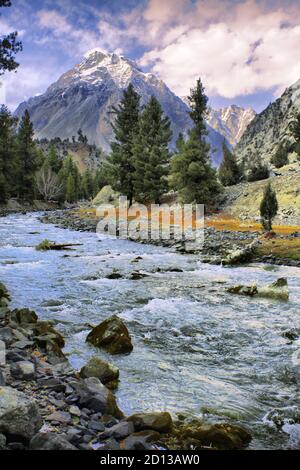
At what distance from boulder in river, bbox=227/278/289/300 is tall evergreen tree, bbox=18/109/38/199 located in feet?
211

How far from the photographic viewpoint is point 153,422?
521cm

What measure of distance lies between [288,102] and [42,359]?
187373 mm

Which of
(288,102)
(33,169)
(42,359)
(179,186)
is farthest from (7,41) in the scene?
(288,102)

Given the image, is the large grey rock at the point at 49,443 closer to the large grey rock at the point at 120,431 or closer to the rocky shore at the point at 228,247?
the large grey rock at the point at 120,431

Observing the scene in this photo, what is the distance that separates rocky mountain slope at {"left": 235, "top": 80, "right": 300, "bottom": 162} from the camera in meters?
158

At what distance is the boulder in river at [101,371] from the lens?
6.85 metres

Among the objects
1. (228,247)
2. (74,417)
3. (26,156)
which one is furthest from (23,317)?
(26,156)

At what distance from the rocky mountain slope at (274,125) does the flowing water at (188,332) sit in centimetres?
14371

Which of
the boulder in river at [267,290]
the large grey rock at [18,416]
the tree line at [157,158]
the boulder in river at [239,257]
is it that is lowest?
the boulder in river at [267,290]

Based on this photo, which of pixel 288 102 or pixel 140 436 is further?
pixel 288 102

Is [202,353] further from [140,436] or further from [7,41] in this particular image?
[7,41]

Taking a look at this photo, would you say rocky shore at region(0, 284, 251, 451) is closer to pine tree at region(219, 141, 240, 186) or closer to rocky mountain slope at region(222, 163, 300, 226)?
rocky mountain slope at region(222, 163, 300, 226)

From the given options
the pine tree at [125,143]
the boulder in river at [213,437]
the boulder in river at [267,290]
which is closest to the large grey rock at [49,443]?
the boulder in river at [213,437]

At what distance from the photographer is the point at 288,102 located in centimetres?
17062
